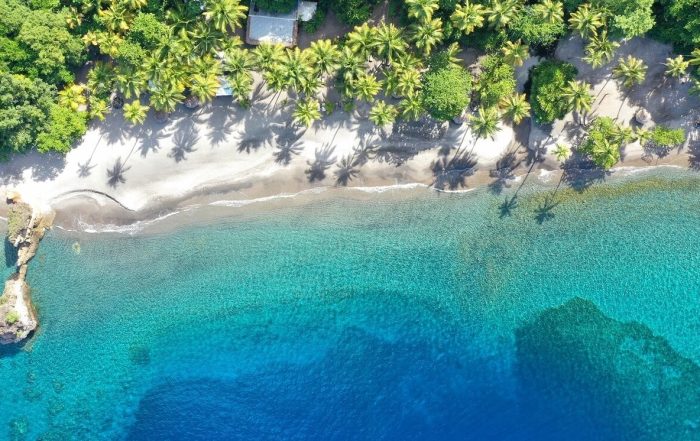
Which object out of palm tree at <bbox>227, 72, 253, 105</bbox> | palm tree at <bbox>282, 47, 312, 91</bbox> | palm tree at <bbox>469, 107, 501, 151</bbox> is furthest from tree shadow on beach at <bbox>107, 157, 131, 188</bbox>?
palm tree at <bbox>469, 107, 501, 151</bbox>

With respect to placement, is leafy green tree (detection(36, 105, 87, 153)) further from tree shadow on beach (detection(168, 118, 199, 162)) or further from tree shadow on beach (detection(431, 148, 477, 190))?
tree shadow on beach (detection(431, 148, 477, 190))

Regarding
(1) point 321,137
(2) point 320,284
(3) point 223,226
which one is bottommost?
(2) point 320,284

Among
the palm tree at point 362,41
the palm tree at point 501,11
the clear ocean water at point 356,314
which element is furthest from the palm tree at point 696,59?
the palm tree at point 362,41

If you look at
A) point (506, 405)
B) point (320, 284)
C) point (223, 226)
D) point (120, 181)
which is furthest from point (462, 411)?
point (120, 181)

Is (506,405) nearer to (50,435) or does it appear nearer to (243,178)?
(243,178)

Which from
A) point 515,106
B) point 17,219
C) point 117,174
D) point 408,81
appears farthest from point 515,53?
point 17,219

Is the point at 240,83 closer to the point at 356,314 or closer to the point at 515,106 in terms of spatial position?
the point at 515,106
